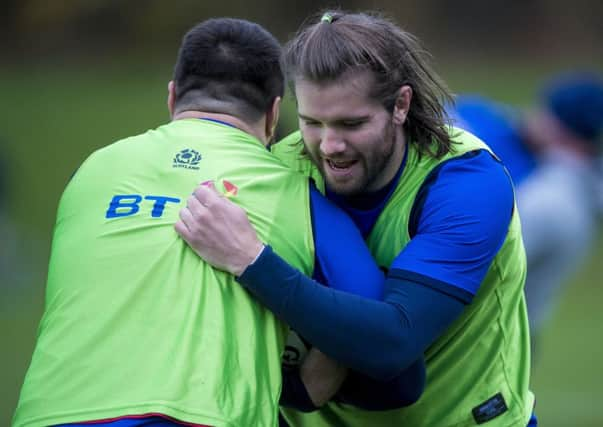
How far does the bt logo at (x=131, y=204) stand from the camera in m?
3.54

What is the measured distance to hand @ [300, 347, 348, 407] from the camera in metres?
3.73

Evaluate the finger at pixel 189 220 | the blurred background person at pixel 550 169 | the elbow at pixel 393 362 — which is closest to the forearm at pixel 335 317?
the elbow at pixel 393 362

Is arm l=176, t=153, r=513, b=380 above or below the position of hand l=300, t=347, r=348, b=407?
above

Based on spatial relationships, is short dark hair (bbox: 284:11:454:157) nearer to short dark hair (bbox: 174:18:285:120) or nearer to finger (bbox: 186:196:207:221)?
short dark hair (bbox: 174:18:285:120)

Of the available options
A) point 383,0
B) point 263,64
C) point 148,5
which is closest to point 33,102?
point 148,5

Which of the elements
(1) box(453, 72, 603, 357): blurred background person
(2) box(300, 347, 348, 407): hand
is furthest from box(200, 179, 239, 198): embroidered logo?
(1) box(453, 72, 603, 357): blurred background person

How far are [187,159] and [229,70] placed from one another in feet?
1.40

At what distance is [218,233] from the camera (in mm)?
3488

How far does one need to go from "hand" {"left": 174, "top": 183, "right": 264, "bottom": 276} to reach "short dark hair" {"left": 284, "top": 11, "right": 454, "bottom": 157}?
0.59 metres

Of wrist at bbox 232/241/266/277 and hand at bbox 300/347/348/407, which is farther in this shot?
hand at bbox 300/347/348/407

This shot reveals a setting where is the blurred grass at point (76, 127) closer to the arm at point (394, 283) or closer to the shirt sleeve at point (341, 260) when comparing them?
the arm at point (394, 283)

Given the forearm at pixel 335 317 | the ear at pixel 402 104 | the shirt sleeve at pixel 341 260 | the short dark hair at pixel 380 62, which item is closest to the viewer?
the forearm at pixel 335 317

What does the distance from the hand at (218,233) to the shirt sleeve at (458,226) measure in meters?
0.50

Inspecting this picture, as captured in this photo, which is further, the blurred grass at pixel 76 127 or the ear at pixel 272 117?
the blurred grass at pixel 76 127
